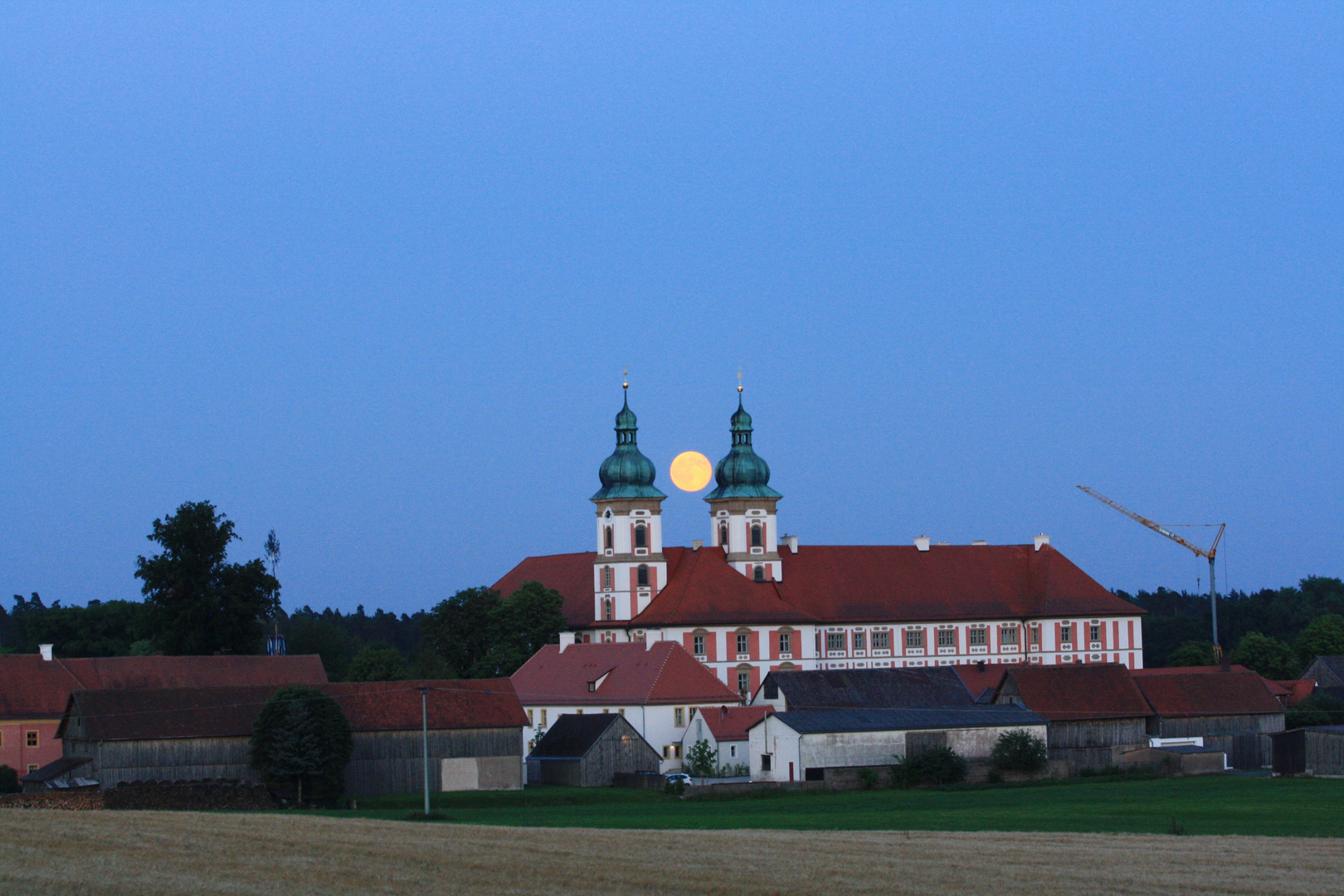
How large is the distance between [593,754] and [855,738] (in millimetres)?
9837

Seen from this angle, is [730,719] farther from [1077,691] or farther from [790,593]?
[790,593]

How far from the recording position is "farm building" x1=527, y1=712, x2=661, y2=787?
67750 millimetres

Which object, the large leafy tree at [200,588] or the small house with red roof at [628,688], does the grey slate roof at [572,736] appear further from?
the large leafy tree at [200,588]

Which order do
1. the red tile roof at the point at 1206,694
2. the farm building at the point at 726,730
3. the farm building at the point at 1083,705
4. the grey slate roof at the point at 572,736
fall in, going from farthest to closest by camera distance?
the red tile roof at the point at 1206,694 → the farm building at the point at 726,730 → the farm building at the point at 1083,705 → the grey slate roof at the point at 572,736

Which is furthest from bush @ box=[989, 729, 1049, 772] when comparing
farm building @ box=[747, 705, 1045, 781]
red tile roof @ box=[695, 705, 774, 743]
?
red tile roof @ box=[695, 705, 774, 743]

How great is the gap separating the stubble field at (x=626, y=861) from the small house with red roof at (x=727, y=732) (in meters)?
31.0

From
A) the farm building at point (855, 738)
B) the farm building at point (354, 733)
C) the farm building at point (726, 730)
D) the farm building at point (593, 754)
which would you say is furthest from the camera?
the farm building at point (726, 730)

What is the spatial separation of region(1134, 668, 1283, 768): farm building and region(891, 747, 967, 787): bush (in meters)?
14.1

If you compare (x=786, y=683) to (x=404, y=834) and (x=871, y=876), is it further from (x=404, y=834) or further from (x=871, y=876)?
(x=871, y=876)

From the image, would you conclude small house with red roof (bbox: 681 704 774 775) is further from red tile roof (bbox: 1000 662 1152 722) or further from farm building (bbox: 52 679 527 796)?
red tile roof (bbox: 1000 662 1152 722)

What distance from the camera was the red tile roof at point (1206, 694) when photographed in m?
75.7

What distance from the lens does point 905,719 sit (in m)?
67.8

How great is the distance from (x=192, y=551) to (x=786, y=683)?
2836 centimetres

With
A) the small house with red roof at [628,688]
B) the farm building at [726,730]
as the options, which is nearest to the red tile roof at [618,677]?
the small house with red roof at [628,688]
